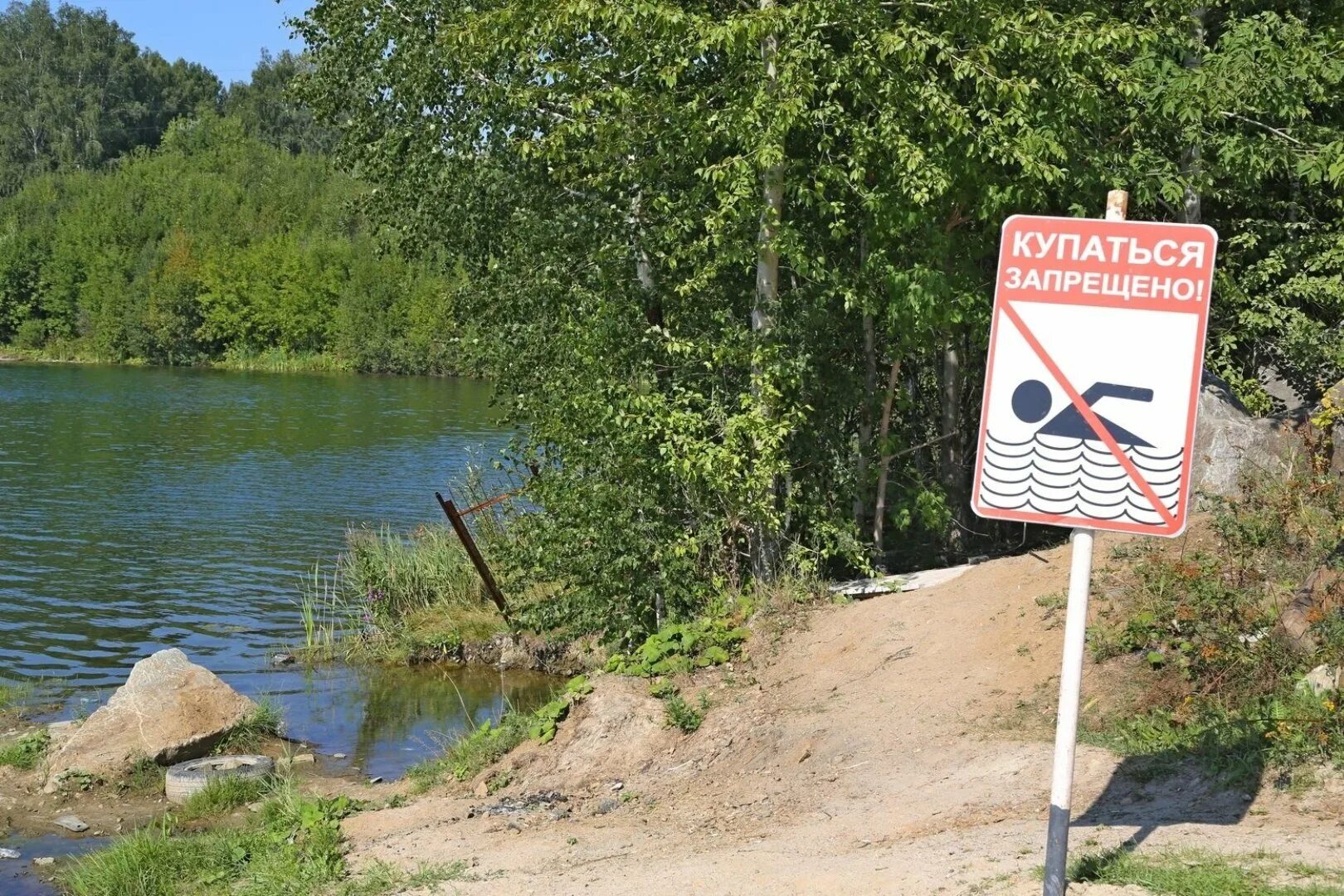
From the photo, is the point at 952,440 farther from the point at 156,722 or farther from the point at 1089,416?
the point at 1089,416

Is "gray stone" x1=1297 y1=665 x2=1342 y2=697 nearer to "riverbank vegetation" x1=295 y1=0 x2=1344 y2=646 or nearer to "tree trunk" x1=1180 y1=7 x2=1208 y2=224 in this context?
"riverbank vegetation" x1=295 y1=0 x2=1344 y2=646

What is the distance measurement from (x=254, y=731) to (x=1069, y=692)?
9871 millimetres

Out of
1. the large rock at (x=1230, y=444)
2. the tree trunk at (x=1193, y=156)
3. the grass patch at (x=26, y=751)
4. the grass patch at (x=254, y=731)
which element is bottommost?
the grass patch at (x=26, y=751)

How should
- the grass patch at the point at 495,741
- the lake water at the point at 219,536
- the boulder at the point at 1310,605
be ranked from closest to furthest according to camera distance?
the boulder at the point at 1310,605
the grass patch at the point at 495,741
the lake water at the point at 219,536

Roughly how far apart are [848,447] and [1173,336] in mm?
8106

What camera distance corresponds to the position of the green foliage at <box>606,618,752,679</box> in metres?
11.7

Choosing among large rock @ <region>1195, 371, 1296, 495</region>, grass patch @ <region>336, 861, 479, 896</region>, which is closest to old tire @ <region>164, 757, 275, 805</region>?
grass patch @ <region>336, 861, 479, 896</region>

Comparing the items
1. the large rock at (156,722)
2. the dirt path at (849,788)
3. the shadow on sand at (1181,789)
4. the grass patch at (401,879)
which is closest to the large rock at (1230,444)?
the dirt path at (849,788)

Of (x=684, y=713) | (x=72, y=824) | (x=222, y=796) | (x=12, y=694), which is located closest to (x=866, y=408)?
(x=684, y=713)

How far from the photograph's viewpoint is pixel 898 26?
1159 centimetres

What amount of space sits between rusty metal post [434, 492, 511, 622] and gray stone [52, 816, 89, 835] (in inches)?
219

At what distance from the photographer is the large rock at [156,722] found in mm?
12469

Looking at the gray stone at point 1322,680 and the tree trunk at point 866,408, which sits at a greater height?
the tree trunk at point 866,408

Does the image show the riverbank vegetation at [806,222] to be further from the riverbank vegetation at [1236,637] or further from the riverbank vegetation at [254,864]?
the riverbank vegetation at [254,864]
